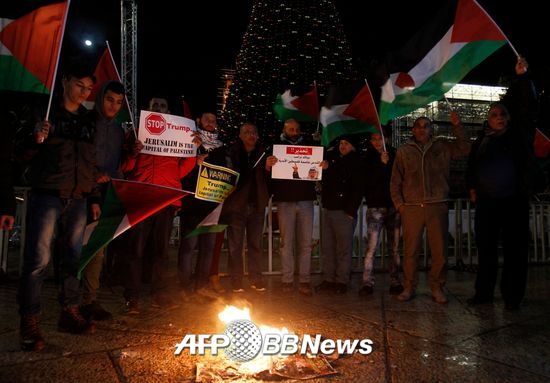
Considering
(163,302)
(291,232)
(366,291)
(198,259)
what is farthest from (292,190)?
(163,302)

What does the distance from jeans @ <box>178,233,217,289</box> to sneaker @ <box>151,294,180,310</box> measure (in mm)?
315

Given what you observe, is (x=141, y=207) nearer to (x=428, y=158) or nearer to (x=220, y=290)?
(x=220, y=290)

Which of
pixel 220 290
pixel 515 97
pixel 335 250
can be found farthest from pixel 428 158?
pixel 220 290

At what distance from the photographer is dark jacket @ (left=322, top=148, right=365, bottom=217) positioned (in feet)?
17.2

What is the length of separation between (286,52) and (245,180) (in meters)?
16.5

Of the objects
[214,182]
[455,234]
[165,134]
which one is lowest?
[455,234]

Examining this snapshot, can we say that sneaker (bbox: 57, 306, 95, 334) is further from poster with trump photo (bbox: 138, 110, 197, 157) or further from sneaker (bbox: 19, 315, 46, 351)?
poster with trump photo (bbox: 138, 110, 197, 157)

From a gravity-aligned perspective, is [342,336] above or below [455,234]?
below

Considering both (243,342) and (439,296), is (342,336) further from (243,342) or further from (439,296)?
(439,296)

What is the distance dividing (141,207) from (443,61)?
147 inches

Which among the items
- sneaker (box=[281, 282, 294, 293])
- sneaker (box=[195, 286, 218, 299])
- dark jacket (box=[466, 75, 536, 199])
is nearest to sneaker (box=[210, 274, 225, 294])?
sneaker (box=[195, 286, 218, 299])

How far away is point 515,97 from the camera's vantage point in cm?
448

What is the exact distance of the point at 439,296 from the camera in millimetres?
4730

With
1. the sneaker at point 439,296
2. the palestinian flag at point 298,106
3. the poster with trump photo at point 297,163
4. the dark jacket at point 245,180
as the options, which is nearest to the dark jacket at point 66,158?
the dark jacket at point 245,180
